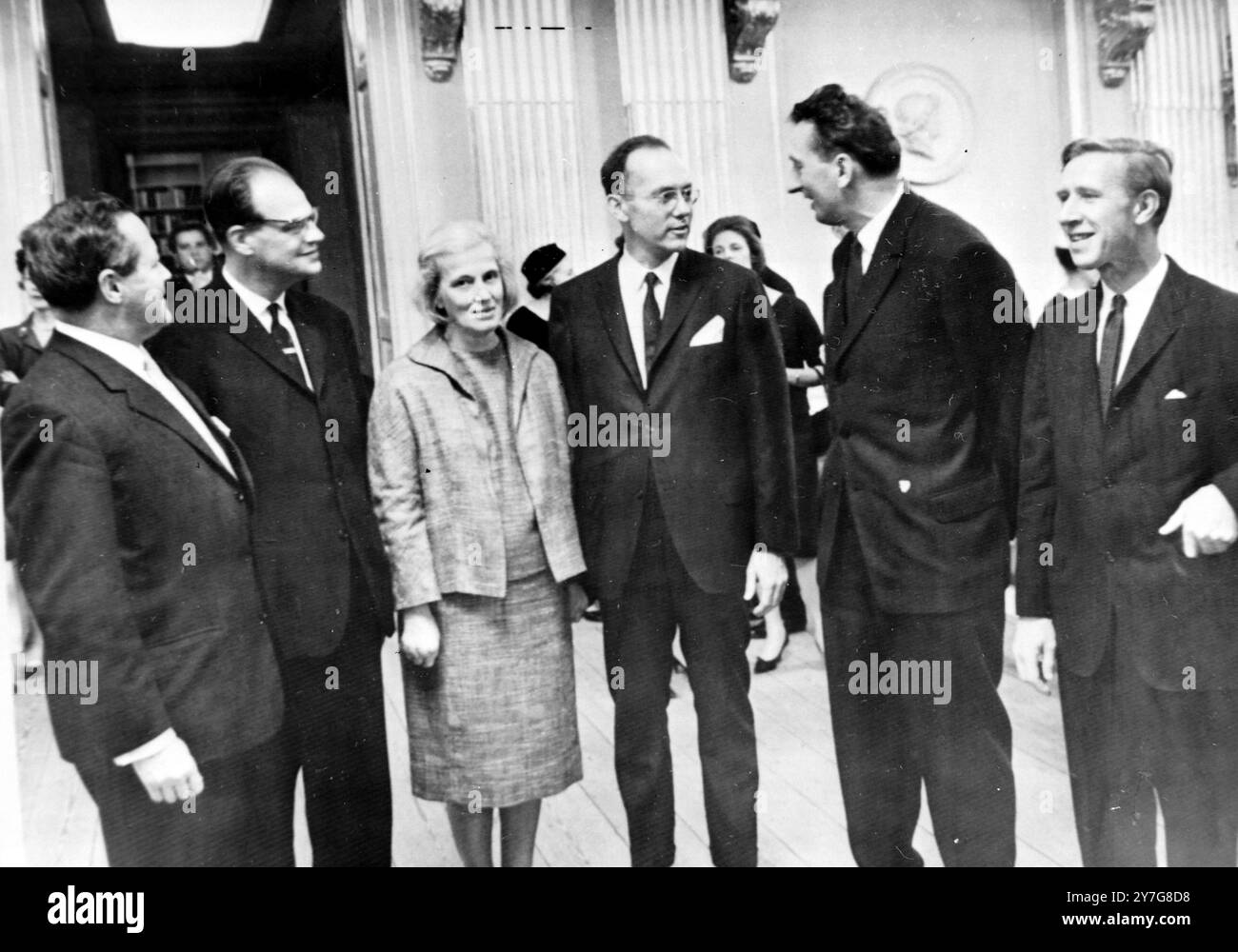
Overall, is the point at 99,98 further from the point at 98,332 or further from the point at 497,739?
the point at 497,739

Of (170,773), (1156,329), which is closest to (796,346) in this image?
(1156,329)

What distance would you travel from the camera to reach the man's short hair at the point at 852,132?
275 cm

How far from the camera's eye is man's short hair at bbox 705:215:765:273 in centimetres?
307

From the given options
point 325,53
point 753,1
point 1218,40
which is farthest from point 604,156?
point 1218,40

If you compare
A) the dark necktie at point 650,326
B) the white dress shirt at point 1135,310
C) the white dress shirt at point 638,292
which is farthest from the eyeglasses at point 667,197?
the white dress shirt at point 1135,310

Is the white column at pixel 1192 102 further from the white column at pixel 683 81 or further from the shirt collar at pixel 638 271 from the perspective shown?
the shirt collar at pixel 638 271

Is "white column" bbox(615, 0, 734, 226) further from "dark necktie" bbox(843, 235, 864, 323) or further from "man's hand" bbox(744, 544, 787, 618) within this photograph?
"man's hand" bbox(744, 544, 787, 618)

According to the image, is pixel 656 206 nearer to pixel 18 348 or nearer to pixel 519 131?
pixel 519 131

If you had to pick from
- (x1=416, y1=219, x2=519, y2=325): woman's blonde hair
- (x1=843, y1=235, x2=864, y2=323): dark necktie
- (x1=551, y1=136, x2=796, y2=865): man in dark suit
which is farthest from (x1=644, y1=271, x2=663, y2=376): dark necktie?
(x1=843, y1=235, x2=864, y2=323): dark necktie

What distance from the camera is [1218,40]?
3.22 metres

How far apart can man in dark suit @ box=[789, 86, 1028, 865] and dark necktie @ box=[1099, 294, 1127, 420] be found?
201 mm

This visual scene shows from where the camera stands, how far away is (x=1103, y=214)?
2.83 metres

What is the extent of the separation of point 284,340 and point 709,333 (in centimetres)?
103
